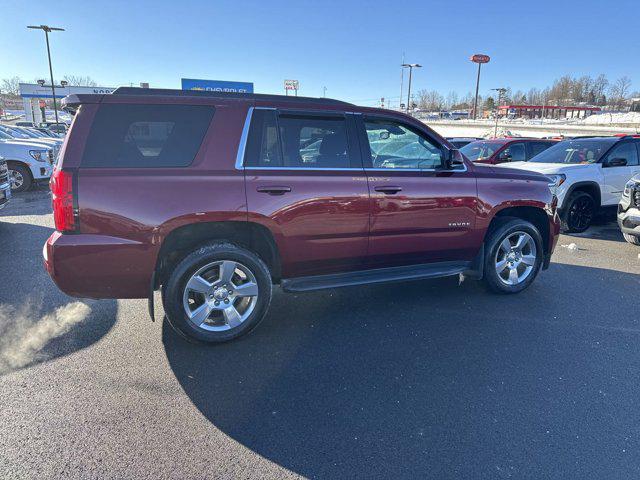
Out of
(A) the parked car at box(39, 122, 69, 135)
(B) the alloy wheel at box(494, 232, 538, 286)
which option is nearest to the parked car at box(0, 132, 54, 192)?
(B) the alloy wheel at box(494, 232, 538, 286)

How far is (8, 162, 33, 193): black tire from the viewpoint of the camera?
11320mm

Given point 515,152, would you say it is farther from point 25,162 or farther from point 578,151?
point 25,162

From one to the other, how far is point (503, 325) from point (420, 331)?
82 cm

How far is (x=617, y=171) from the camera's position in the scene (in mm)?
7930

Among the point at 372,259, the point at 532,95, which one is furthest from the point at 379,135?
the point at 532,95

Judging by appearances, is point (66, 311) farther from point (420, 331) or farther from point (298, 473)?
point (420, 331)

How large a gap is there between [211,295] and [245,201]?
828 mm

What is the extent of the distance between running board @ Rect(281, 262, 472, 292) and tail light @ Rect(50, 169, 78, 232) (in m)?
1.70

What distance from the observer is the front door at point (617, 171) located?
7863mm

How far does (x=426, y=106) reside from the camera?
128m

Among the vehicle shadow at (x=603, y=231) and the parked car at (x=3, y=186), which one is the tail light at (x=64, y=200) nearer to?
the parked car at (x=3, y=186)

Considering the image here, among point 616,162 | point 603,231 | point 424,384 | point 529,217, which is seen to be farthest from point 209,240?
point 603,231

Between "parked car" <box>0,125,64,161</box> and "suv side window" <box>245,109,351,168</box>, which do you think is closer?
"suv side window" <box>245,109,351,168</box>

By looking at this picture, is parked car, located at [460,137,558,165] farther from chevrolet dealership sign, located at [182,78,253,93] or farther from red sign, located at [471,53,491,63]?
red sign, located at [471,53,491,63]
